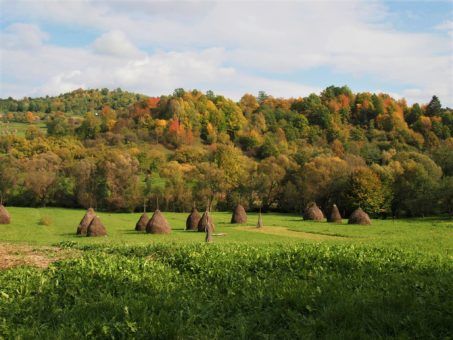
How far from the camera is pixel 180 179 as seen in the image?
8462 cm

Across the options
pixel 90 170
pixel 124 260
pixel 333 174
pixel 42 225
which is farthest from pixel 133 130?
pixel 124 260

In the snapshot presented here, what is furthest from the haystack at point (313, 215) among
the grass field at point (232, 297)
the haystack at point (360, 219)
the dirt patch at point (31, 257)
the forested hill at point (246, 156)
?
the grass field at point (232, 297)

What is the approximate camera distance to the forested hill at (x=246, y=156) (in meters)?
70.0

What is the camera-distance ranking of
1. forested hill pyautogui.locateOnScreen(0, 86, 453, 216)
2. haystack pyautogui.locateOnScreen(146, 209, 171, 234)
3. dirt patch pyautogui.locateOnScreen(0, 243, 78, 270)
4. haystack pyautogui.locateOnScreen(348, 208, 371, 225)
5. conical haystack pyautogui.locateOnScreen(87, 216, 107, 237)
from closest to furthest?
dirt patch pyautogui.locateOnScreen(0, 243, 78, 270) → conical haystack pyautogui.locateOnScreen(87, 216, 107, 237) → haystack pyautogui.locateOnScreen(146, 209, 171, 234) → haystack pyautogui.locateOnScreen(348, 208, 371, 225) → forested hill pyautogui.locateOnScreen(0, 86, 453, 216)

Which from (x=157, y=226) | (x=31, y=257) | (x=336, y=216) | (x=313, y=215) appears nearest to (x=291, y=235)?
(x=157, y=226)

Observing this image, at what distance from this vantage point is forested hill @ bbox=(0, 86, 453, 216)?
70000 millimetres

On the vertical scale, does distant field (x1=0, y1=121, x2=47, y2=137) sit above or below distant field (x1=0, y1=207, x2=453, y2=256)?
above

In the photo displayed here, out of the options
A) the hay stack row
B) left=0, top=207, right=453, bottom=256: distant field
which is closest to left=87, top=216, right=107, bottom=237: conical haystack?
left=0, top=207, right=453, bottom=256: distant field

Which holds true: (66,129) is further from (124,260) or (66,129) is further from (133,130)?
(124,260)

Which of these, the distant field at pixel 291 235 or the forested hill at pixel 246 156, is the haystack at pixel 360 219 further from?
the forested hill at pixel 246 156

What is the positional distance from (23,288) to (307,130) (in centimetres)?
12448

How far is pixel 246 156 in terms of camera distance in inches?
4370

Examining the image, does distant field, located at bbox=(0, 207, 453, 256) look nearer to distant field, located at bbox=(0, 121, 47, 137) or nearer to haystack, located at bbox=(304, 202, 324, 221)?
haystack, located at bbox=(304, 202, 324, 221)

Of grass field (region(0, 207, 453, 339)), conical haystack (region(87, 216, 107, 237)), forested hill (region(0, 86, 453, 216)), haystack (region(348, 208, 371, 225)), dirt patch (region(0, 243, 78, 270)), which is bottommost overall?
conical haystack (region(87, 216, 107, 237))
